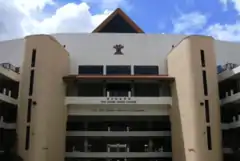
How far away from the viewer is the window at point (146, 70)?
35.6 meters

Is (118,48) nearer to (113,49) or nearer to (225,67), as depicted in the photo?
(113,49)

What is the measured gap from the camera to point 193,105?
96.1ft

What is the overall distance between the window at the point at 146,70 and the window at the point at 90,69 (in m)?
3.49

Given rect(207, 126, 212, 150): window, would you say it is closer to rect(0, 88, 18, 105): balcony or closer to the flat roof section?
the flat roof section

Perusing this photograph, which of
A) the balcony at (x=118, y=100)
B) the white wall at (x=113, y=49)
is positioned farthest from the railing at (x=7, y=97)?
the white wall at (x=113, y=49)

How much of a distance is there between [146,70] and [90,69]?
545 cm

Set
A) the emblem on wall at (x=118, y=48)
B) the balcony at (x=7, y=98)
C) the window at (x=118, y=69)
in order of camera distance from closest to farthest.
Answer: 1. the balcony at (x=7, y=98)
2. the window at (x=118, y=69)
3. the emblem on wall at (x=118, y=48)


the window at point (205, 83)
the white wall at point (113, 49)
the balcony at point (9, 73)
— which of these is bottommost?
the window at point (205, 83)

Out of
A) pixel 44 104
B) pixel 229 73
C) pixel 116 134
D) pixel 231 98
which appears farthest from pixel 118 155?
pixel 229 73

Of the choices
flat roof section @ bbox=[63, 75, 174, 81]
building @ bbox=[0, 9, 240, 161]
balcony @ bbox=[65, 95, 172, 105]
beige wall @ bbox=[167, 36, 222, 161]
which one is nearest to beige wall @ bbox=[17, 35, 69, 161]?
building @ bbox=[0, 9, 240, 161]

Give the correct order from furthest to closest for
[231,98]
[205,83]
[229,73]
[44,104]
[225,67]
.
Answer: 1. [225,67]
2. [229,73]
3. [231,98]
4. [205,83]
5. [44,104]

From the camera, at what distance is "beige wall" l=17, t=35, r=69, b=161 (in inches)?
1118

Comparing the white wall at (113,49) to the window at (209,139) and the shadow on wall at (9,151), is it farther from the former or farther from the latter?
the shadow on wall at (9,151)

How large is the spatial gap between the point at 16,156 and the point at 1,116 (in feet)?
13.8
